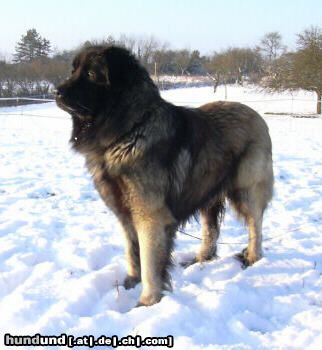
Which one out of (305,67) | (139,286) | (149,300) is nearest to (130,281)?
(139,286)

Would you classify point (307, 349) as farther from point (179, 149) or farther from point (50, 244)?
point (50, 244)

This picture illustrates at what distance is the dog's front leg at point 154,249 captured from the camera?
3.20 meters

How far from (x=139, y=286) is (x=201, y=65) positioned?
74.1 meters

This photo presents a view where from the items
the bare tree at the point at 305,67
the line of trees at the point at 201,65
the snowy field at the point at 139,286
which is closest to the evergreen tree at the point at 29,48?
the line of trees at the point at 201,65

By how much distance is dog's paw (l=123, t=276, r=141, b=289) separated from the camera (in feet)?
Result: 11.7

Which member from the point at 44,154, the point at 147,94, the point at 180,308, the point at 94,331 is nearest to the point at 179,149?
the point at 147,94

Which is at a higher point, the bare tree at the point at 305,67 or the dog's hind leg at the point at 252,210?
the bare tree at the point at 305,67

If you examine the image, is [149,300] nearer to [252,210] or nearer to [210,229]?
[210,229]

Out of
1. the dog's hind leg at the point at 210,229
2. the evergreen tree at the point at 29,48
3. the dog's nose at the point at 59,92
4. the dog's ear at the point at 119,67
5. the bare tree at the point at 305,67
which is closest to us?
the dog's nose at the point at 59,92

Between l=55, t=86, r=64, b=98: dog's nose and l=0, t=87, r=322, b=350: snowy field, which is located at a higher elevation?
l=55, t=86, r=64, b=98: dog's nose

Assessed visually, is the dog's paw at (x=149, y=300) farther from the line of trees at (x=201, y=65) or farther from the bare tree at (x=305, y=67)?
the bare tree at (x=305, y=67)

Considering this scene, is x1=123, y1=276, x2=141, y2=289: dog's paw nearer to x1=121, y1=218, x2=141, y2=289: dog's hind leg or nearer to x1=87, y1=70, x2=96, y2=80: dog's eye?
x1=121, y1=218, x2=141, y2=289: dog's hind leg

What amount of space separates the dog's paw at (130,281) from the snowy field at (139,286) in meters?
0.06

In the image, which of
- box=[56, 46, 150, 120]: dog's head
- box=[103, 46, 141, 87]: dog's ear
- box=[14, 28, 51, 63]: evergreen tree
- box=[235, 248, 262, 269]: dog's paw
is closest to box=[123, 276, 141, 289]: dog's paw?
box=[235, 248, 262, 269]: dog's paw
